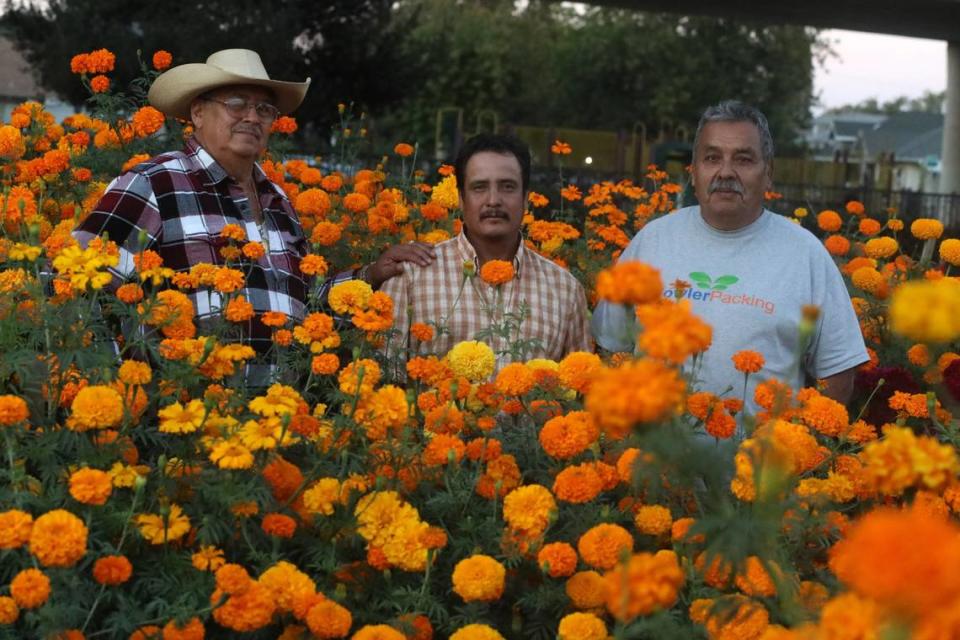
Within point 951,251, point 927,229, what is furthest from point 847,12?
point 951,251

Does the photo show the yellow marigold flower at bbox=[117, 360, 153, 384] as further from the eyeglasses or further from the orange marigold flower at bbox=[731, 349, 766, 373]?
the eyeglasses

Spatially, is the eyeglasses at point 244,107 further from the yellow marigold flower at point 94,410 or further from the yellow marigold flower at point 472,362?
the yellow marigold flower at point 94,410

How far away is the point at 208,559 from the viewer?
6.52 ft

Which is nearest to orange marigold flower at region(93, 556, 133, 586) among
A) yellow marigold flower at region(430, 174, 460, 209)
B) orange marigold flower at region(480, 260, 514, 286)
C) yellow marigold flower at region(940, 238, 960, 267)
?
orange marigold flower at region(480, 260, 514, 286)

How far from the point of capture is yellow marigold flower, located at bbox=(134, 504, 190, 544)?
2.02m

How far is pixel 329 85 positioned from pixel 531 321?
62.1 feet

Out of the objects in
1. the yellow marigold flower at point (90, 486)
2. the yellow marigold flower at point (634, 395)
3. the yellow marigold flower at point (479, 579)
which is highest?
the yellow marigold flower at point (634, 395)

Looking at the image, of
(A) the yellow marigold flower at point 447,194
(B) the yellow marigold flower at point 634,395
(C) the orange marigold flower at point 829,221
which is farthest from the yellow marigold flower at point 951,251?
(B) the yellow marigold flower at point 634,395

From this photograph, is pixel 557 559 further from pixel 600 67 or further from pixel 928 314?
pixel 600 67

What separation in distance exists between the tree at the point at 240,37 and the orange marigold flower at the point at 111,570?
17.5 m

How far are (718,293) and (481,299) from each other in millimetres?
762

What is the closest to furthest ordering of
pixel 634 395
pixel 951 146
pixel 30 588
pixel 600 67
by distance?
pixel 634 395 → pixel 30 588 → pixel 951 146 → pixel 600 67

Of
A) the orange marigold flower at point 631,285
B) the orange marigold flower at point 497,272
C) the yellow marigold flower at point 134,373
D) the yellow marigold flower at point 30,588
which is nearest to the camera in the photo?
the orange marigold flower at point 631,285

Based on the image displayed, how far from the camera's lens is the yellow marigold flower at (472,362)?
2.87m
